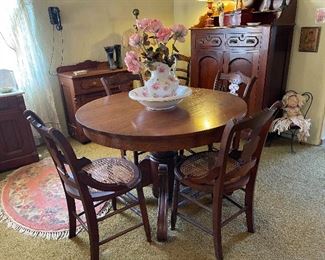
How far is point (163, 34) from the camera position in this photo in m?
1.65

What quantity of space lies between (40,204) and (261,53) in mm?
2504

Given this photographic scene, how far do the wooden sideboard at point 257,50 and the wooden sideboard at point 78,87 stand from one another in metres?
1.12

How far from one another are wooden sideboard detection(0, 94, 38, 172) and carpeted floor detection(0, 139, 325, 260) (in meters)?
0.94

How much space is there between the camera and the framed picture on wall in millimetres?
2746

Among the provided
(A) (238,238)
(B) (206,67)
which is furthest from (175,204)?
(B) (206,67)

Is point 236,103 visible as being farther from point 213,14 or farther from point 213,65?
point 213,14

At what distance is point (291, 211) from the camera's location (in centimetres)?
199

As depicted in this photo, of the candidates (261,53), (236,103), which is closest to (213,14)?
(261,53)

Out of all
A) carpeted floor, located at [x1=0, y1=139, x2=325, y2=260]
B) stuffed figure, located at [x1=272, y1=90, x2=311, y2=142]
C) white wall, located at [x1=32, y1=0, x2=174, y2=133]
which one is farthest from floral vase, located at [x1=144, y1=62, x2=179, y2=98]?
white wall, located at [x1=32, y1=0, x2=174, y2=133]

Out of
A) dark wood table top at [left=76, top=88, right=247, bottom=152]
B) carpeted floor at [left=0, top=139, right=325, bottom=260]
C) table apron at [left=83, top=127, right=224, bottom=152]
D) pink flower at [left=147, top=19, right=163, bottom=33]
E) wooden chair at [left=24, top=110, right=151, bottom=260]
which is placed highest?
pink flower at [left=147, top=19, right=163, bottom=33]

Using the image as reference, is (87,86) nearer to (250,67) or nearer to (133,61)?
(133,61)

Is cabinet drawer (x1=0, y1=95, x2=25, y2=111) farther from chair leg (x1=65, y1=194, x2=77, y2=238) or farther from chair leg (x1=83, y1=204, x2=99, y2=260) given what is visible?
chair leg (x1=83, y1=204, x2=99, y2=260)

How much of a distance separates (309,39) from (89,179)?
2.67 meters

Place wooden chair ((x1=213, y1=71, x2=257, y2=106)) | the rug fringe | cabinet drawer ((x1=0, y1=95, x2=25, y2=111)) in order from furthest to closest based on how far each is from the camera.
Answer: cabinet drawer ((x1=0, y1=95, x2=25, y2=111)) < wooden chair ((x1=213, y1=71, x2=257, y2=106)) < the rug fringe
